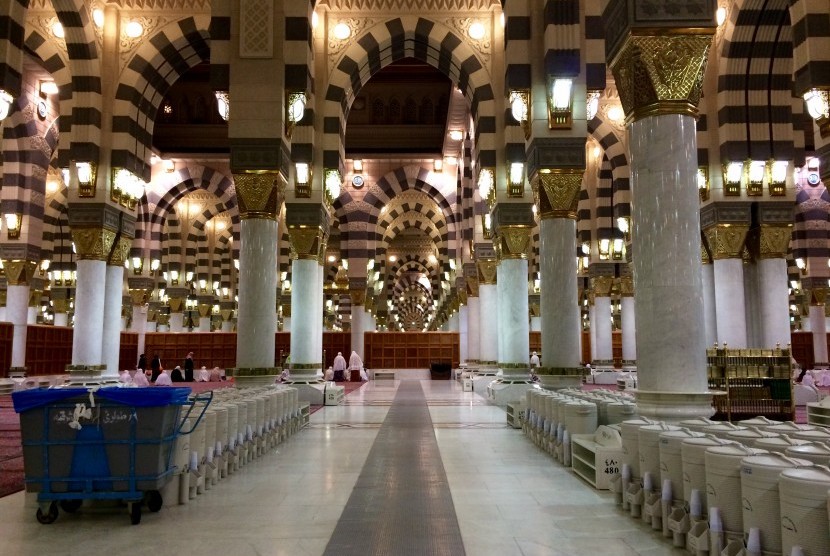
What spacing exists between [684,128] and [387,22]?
429 inches

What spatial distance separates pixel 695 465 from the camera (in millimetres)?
3596

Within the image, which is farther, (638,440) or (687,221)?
(687,221)

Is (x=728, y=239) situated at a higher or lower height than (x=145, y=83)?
lower

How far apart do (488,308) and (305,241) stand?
20.2ft

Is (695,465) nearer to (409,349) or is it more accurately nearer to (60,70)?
(60,70)

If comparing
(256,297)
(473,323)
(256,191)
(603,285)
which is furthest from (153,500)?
(603,285)

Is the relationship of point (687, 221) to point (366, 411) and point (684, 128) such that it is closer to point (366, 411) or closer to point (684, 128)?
point (684, 128)

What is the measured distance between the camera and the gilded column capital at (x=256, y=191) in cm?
1080

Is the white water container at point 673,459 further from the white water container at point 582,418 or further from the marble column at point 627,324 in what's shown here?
the marble column at point 627,324

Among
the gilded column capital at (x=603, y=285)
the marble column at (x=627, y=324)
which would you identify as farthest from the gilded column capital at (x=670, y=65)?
the gilded column capital at (x=603, y=285)

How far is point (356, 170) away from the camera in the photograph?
25234 mm

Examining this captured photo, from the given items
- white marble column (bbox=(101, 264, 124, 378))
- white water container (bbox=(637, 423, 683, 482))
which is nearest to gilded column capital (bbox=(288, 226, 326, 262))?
white marble column (bbox=(101, 264, 124, 378))

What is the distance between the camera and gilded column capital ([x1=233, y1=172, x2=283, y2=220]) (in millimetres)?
10797

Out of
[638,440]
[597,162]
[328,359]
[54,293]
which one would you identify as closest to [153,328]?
[54,293]
